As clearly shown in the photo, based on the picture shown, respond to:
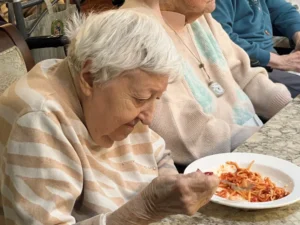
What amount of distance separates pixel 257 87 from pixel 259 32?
2.48 feet

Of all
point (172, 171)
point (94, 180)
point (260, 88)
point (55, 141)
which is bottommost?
point (260, 88)

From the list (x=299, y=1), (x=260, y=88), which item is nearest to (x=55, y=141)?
(x=260, y=88)

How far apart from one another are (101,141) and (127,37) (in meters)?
0.25

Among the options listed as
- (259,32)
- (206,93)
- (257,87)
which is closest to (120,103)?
(206,93)

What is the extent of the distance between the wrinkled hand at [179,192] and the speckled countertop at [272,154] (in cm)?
13

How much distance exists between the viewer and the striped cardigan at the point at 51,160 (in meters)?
1.07

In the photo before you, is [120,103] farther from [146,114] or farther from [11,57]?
[11,57]

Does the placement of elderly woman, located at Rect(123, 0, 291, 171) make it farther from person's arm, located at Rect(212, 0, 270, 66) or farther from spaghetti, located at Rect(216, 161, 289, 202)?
person's arm, located at Rect(212, 0, 270, 66)

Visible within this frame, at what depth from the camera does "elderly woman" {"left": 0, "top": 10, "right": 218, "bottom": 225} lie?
1.05 m

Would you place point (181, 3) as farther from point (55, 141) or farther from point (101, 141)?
point (55, 141)

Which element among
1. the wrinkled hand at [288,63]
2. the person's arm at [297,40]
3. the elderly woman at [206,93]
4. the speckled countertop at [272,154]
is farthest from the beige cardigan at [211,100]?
the person's arm at [297,40]

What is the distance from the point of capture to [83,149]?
1.16 m

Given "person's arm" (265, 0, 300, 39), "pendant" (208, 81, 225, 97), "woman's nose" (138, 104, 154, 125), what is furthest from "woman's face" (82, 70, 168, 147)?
"person's arm" (265, 0, 300, 39)

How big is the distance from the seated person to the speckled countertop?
0.77 metres
